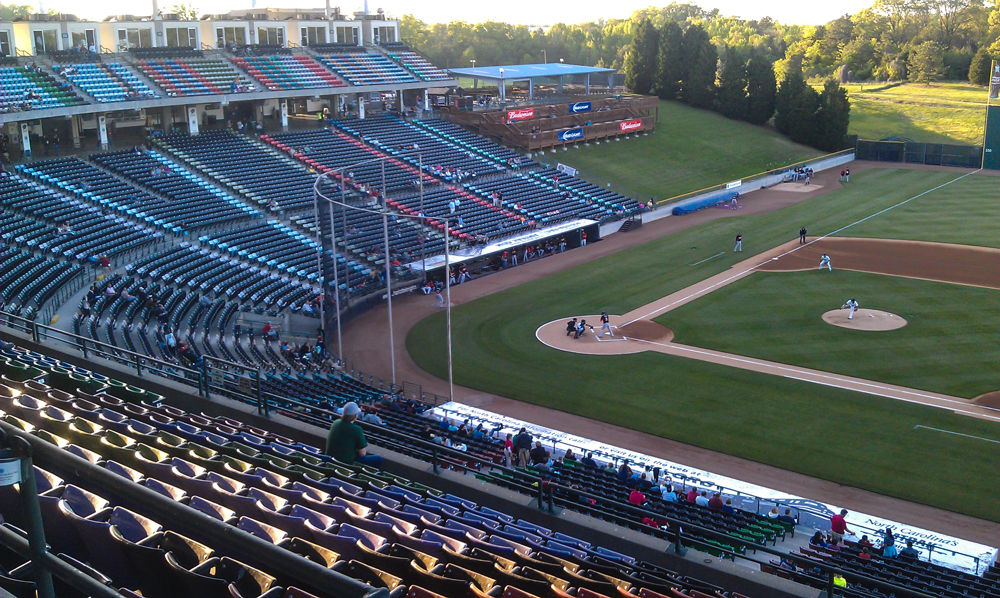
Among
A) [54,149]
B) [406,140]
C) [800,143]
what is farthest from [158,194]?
[800,143]

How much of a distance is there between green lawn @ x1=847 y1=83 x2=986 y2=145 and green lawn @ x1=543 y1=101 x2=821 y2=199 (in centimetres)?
1448

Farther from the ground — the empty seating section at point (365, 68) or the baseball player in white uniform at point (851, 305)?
the empty seating section at point (365, 68)

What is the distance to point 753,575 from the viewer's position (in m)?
10.4

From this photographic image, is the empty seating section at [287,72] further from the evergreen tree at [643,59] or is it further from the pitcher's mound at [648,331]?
the evergreen tree at [643,59]

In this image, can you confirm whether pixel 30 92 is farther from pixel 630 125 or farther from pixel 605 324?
pixel 630 125

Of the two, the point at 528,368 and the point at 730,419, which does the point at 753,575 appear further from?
the point at 528,368

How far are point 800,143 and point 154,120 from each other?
192ft

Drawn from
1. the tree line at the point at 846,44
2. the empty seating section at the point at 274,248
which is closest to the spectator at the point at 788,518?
the empty seating section at the point at 274,248

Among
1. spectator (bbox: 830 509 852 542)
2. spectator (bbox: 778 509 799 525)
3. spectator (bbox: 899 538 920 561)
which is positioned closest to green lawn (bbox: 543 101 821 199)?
spectator (bbox: 778 509 799 525)

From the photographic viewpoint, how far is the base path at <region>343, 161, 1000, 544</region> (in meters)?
21.0

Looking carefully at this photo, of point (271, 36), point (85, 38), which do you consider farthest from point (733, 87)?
point (85, 38)

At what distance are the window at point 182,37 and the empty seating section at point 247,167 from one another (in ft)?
30.2

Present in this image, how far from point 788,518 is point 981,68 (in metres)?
106

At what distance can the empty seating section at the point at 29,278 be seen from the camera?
28.7 m
